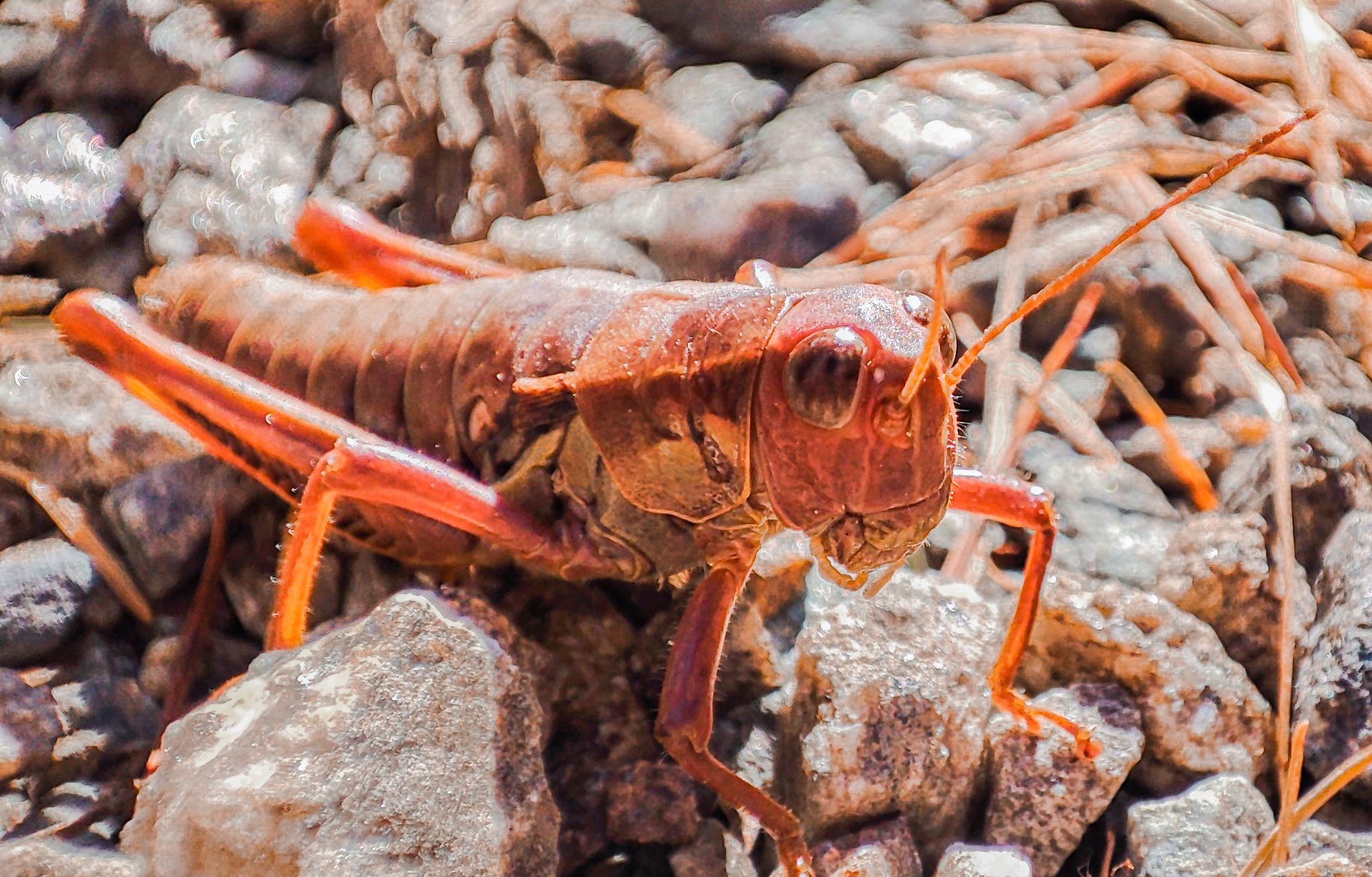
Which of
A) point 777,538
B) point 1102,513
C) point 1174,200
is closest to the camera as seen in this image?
point 1174,200

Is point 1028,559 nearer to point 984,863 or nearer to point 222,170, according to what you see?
point 984,863

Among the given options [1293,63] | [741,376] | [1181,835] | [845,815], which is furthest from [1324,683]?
[1293,63]

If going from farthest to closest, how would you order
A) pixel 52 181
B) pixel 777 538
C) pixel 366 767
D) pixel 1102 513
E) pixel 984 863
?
pixel 52 181 < pixel 1102 513 < pixel 777 538 < pixel 984 863 < pixel 366 767

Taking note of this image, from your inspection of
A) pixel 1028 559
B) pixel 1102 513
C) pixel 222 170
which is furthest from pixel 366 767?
pixel 222 170

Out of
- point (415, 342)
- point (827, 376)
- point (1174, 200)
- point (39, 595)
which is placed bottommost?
point (39, 595)

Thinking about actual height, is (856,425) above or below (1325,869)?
above
